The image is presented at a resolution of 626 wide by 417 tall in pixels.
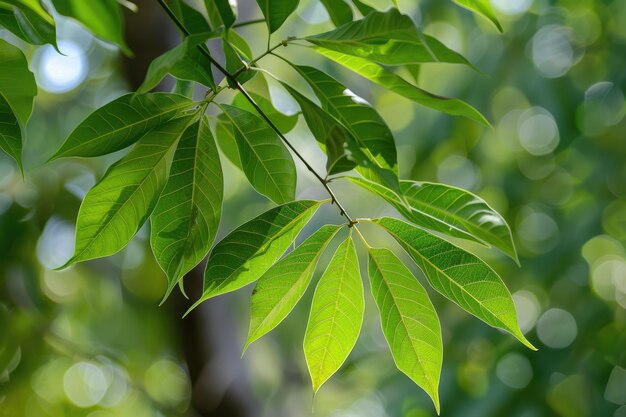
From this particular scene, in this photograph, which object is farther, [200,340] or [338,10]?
[200,340]

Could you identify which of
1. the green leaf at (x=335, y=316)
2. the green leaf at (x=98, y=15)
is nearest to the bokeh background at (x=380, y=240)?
the green leaf at (x=335, y=316)

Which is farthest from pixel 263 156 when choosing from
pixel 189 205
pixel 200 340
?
pixel 200 340

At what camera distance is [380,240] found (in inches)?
78.6

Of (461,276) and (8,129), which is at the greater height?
(8,129)

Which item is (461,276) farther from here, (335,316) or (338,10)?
(338,10)

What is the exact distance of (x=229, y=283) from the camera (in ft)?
1.50

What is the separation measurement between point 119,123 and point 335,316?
0.65 feet

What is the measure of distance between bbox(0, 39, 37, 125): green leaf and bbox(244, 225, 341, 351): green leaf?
0.18 m

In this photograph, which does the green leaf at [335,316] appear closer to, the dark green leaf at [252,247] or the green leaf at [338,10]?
the dark green leaf at [252,247]

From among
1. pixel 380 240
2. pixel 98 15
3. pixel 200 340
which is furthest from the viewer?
pixel 380 240

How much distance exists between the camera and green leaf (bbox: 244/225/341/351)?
0.48 metres

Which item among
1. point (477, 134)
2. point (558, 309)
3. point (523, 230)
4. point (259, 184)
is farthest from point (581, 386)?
point (259, 184)

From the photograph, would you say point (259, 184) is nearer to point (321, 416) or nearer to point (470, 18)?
point (470, 18)

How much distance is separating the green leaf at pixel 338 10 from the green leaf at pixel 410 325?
0.16 m
